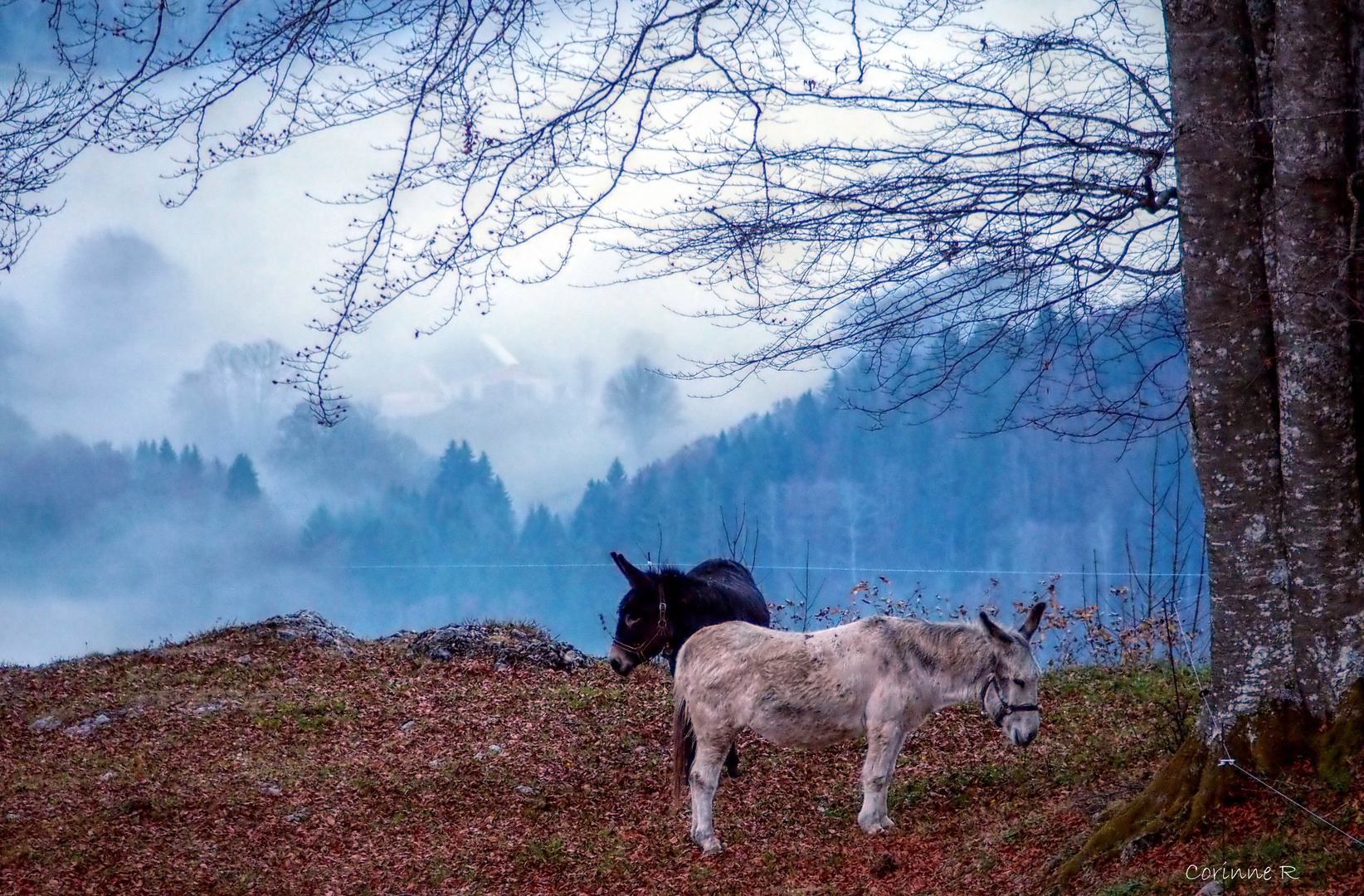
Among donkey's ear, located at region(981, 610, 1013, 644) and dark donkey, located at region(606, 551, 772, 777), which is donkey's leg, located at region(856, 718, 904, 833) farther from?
dark donkey, located at region(606, 551, 772, 777)

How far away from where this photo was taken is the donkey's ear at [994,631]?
8.61m

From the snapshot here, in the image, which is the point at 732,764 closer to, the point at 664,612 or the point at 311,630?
the point at 664,612

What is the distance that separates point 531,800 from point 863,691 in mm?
3485

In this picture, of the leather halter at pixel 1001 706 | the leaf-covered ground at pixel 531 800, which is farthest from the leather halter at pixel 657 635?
the leather halter at pixel 1001 706

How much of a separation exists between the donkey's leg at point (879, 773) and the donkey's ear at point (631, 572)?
3017 mm

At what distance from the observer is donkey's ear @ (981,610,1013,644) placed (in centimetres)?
861

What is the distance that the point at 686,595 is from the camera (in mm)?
11195

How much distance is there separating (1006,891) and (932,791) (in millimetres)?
2713

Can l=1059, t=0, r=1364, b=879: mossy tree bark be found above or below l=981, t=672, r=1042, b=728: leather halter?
above

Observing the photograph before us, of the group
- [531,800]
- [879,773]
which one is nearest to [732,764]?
[531,800]

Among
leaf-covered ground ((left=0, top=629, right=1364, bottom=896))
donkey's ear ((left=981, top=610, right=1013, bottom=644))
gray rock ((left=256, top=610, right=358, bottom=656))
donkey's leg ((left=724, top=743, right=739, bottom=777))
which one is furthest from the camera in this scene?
gray rock ((left=256, top=610, right=358, bottom=656))

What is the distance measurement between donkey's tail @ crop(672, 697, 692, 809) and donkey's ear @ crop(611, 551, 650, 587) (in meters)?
1.86

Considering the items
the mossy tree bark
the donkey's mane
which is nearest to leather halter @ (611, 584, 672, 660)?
the donkey's mane

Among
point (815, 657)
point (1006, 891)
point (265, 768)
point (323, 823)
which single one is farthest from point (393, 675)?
point (1006, 891)
